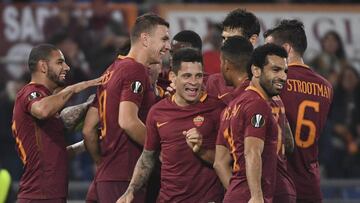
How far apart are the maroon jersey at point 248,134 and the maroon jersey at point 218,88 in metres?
0.77

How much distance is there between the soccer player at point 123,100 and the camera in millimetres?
11180

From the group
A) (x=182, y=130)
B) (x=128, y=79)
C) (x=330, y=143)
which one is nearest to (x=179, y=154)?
(x=182, y=130)

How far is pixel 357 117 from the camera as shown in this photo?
1756cm

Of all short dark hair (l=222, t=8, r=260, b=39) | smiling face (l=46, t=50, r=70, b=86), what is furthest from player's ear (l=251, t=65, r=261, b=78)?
smiling face (l=46, t=50, r=70, b=86)

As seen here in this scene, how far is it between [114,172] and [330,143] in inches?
252

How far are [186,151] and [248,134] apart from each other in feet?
3.12

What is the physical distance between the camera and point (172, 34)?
17.3 meters

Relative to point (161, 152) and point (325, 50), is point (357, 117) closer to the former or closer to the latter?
point (325, 50)

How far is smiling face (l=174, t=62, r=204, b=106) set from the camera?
10734mm

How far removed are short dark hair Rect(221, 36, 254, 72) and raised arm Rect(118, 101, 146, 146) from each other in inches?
37.2

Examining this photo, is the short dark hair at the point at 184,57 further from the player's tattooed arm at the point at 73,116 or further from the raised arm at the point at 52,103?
the player's tattooed arm at the point at 73,116

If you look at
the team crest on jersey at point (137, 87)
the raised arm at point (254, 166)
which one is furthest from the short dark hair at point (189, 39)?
the raised arm at point (254, 166)

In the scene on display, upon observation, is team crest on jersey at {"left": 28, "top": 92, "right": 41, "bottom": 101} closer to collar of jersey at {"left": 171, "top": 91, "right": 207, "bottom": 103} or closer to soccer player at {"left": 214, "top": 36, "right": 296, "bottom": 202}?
collar of jersey at {"left": 171, "top": 91, "right": 207, "bottom": 103}

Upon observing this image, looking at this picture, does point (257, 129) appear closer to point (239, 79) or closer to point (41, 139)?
point (239, 79)
